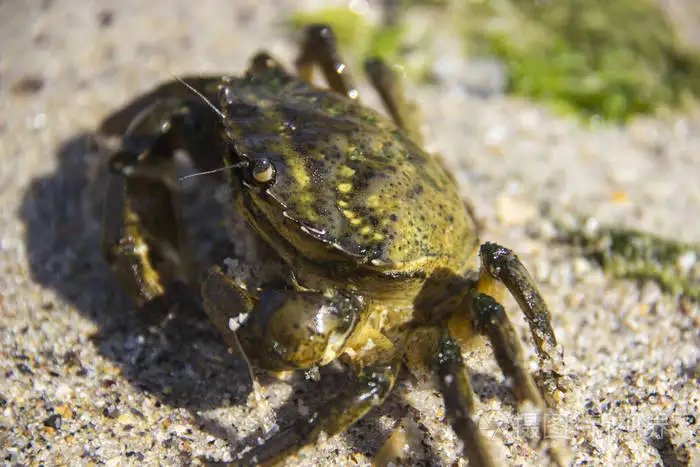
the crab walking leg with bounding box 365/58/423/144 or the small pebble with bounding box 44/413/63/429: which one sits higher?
the crab walking leg with bounding box 365/58/423/144

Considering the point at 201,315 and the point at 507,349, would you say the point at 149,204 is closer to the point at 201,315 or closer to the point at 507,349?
the point at 201,315

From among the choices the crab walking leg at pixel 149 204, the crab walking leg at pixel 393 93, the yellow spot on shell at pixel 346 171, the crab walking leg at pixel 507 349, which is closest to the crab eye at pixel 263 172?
the yellow spot on shell at pixel 346 171

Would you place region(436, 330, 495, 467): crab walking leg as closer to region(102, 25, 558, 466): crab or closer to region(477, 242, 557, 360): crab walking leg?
region(102, 25, 558, 466): crab

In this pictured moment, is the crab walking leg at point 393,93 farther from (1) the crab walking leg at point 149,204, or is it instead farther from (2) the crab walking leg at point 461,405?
(2) the crab walking leg at point 461,405

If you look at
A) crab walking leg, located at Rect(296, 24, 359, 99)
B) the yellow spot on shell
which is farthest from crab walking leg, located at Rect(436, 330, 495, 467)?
crab walking leg, located at Rect(296, 24, 359, 99)

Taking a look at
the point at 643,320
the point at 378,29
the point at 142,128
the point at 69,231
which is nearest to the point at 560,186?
the point at 643,320

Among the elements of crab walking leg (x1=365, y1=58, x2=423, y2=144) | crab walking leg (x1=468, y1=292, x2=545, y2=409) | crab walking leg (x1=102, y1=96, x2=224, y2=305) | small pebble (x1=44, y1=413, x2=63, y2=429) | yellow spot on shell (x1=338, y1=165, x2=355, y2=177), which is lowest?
small pebble (x1=44, y1=413, x2=63, y2=429)

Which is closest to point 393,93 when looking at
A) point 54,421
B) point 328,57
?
point 328,57
